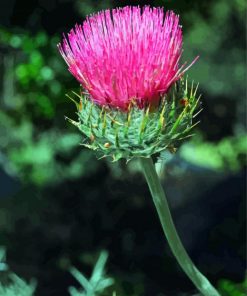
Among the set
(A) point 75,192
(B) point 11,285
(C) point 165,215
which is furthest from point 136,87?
(A) point 75,192

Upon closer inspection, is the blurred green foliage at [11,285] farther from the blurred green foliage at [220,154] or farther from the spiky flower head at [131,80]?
the blurred green foliage at [220,154]

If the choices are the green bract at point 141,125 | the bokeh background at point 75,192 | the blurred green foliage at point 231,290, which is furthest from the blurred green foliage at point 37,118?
the green bract at point 141,125

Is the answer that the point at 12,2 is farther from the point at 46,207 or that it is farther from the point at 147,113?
the point at 147,113

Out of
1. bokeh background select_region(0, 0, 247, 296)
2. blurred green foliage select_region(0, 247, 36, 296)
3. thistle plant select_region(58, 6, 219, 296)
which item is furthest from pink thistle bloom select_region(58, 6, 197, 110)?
bokeh background select_region(0, 0, 247, 296)

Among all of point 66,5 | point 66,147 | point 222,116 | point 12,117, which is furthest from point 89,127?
point 222,116

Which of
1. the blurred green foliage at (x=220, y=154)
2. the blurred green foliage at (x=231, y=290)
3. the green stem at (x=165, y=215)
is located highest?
the green stem at (x=165, y=215)

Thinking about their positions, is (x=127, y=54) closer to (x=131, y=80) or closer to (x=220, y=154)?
(x=131, y=80)

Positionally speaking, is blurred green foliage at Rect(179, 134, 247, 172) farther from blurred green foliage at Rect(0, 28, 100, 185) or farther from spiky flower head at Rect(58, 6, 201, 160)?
spiky flower head at Rect(58, 6, 201, 160)
